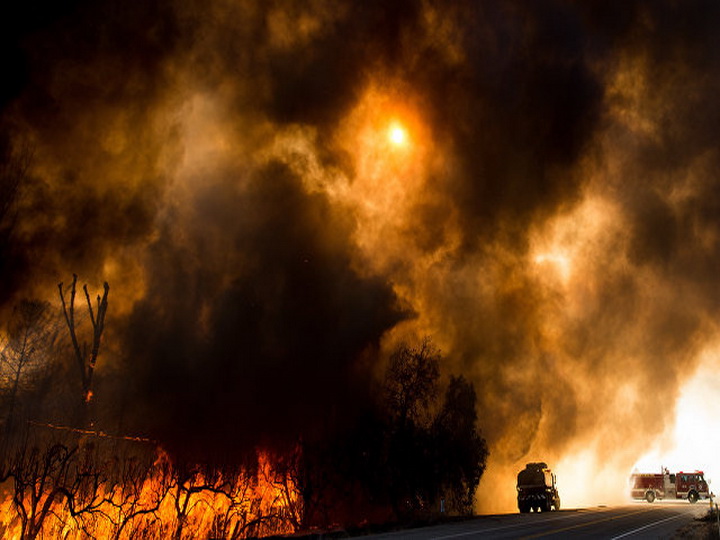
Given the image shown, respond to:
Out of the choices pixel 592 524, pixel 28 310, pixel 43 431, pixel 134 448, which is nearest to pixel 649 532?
pixel 592 524

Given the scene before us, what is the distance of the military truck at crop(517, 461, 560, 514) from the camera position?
152ft

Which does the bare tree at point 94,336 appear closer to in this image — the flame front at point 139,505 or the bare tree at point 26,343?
the bare tree at point 26,343

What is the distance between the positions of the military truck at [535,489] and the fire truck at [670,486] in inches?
855

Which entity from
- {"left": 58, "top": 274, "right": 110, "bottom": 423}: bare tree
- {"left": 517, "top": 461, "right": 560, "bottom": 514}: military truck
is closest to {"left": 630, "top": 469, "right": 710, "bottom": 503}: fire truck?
{"left": 517, "top": 461, "right": 560, "bottom": 514}: military truck

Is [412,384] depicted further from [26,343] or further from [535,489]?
[26,343]

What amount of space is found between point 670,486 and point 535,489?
24.8 meters

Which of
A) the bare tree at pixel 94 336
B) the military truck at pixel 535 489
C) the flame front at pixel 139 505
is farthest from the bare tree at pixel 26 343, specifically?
the military truck at pixel 535 489

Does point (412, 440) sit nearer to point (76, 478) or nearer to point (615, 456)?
point (76, 478)

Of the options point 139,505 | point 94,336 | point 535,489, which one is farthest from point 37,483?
point 535,489

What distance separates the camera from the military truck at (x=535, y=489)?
46344 millimetres

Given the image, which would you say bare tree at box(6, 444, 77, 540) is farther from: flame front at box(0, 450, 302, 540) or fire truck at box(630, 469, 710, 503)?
fire truck at box(630, 469, 710, 503)

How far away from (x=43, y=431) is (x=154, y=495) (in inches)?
232

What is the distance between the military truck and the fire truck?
2171 cm

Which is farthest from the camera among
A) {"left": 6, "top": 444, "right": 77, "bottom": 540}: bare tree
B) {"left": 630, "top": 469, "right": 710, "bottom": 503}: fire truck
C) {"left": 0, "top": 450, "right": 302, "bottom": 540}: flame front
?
{"left": 630, "top": 469, "right": 710, "bottom": 503}: fire truck
